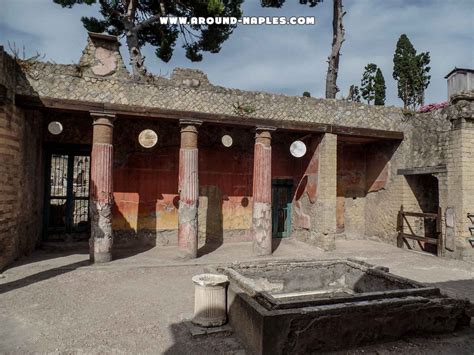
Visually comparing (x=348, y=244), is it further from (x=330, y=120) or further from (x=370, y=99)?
(x=370, y=99)

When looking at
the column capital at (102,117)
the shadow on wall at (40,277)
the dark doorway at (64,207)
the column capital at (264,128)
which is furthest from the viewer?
the dark doorway at (64,207)

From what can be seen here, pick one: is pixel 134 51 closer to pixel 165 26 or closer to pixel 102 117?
pixel 165 26

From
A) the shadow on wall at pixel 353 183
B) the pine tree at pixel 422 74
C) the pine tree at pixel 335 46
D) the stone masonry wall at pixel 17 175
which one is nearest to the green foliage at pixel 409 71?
the pine tree at pixel 422 74

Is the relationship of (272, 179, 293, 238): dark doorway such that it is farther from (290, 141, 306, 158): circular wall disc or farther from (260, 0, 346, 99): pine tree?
(260, 0, 346, 99): pine tree

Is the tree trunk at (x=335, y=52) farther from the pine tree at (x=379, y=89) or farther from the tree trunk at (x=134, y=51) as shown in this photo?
the pine tree at (x=379, y=89)

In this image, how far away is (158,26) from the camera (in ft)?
49.2

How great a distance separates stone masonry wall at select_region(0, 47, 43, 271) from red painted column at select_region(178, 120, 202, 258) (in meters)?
3.54

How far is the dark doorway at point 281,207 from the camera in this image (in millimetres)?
11453

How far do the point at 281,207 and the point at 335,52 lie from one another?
9.03 meters

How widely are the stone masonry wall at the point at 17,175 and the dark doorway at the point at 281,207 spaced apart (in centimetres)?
693

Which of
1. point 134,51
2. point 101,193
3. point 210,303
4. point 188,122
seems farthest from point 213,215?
point 134,51

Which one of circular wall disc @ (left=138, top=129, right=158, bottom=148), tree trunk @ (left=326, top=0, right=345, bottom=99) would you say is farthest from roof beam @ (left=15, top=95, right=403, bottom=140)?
tree trunk @ (left=326, top=0, right=345, bottom=99)

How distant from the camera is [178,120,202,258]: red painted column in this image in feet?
27.2

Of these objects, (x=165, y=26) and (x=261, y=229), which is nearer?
(x=261, y=229)
